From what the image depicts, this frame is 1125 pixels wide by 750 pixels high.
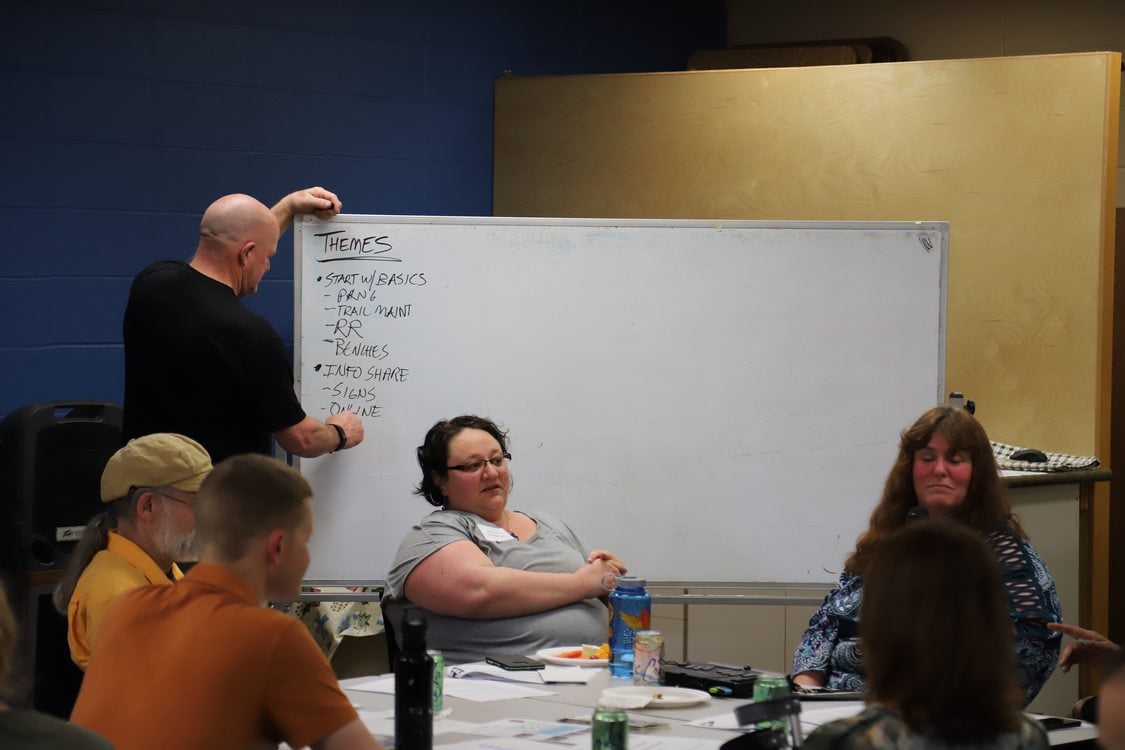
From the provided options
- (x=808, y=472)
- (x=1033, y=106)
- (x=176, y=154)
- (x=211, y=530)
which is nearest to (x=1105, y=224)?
(x=1033, y=106)

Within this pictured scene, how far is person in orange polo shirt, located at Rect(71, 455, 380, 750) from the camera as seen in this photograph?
178 centimetres

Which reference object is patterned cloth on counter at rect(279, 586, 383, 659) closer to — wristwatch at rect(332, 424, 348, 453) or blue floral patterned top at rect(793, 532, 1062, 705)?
wristwatch at rect(332, 424, 348, 453)

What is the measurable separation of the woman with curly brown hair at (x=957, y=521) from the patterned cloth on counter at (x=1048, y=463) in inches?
51.8

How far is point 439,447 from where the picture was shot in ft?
11.0

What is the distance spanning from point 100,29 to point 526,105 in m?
1.54

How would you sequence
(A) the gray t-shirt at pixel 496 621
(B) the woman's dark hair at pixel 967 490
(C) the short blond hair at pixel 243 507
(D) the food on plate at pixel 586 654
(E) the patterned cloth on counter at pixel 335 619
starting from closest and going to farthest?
1. (C) the short blond hair at pixel 243 507
2. (D) the food on plate at pixel 586 654
3. (B) the woman's dark hair at pixel 967 490
4. (A) the gray t-shirt at pixel 496 621
5. (E) the patterned cloth on counter at pixel 335 619

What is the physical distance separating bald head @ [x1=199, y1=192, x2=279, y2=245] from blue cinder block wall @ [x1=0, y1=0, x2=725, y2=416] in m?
0.96

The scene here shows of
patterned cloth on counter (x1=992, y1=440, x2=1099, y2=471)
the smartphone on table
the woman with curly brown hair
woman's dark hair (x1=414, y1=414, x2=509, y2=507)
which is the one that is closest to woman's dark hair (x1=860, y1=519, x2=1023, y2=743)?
the smartphone on table

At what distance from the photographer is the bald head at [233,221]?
348 centimetres

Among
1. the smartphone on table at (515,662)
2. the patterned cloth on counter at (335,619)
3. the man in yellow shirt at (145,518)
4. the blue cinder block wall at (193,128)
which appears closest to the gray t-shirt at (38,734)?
the man in yellow shirt at (145,518)

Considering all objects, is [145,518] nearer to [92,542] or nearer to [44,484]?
[92,542]

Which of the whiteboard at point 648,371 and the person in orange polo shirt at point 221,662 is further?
the whiteboard at point 648,371

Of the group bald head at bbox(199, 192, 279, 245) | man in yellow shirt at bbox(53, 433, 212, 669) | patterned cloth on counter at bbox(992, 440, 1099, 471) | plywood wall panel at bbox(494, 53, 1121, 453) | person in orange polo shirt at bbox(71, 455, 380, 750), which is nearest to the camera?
person in orange polo shirt at bbox(71, 455, 380, 750)

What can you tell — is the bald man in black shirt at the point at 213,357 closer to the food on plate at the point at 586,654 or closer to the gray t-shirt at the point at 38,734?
the food on plate at the point at 586,654
